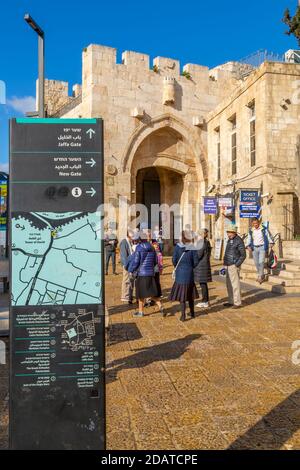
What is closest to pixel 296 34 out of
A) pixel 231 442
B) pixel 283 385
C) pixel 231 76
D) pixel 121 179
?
pixel 231 76

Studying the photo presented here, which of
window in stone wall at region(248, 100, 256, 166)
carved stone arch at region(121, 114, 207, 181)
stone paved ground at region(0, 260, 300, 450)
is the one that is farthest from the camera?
carved stone arch at region(121, 114, 207, 181)

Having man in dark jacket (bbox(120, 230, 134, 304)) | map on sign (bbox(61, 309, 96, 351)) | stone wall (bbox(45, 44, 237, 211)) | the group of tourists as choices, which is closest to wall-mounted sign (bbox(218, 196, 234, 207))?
stone wall (bbox(45, 44, 237, 211))

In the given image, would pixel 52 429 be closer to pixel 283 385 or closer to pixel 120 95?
pixel 283 385

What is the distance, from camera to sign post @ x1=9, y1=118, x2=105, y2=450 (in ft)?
8.02

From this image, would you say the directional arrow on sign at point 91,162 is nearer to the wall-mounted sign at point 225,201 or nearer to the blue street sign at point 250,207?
the blue street sign at point 250,207

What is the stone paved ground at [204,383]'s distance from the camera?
330 centimetres

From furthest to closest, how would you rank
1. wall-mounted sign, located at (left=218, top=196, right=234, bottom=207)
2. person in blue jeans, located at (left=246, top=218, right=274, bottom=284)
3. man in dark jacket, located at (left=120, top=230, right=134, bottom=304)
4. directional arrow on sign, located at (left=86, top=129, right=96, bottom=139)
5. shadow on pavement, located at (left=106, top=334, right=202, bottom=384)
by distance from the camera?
wall-mounted sign, located at (left=218, top=196, right=234, bottom=207), person in blue jeans, located at (left=246, top=218, right=274, bottom=284), man in dark jacket, located at (left=120, top=230, right=134, bottom=304), shadow on pavement, located at (left=106, top=334, right=202, bottom=384), directional arrow on sign, located at (left=86, top=129, right=96, bottom=139)

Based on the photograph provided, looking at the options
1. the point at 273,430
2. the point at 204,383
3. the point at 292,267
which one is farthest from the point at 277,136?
the point at 273,430

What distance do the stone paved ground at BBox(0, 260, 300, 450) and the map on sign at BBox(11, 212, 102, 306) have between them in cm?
132

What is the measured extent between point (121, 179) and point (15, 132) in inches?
681

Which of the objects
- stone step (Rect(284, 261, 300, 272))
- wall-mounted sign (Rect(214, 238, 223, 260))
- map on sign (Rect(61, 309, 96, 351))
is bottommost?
stone step (Rect(284, 261, 300, 272))

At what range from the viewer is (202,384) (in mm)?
4379

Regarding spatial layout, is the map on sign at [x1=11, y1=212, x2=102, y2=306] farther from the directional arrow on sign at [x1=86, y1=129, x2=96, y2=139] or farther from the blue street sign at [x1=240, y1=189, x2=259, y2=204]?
the blue street sign at [x1=240, y1=189, x2=259, y2=204]

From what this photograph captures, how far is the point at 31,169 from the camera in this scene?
251cm
